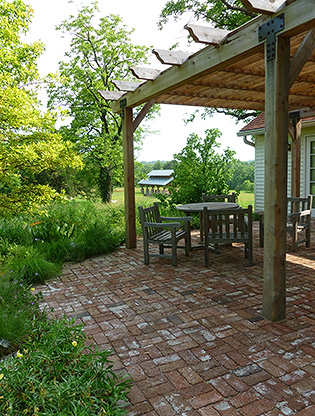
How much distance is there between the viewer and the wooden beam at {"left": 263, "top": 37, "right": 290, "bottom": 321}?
309cm

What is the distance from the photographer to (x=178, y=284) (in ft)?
14.8

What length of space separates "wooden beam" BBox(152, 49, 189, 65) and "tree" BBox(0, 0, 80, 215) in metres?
2.22

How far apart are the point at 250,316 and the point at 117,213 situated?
21.3 ft

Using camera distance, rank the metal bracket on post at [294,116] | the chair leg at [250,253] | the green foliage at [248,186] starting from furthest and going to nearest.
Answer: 1. the green foliage at [248,186]
2. the metal bracket on post at [294,116]
3. the chair leg at [250,253]

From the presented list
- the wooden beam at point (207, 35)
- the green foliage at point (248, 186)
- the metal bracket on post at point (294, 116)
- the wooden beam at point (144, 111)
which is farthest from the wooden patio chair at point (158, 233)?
the green foliage at point (248, 186)

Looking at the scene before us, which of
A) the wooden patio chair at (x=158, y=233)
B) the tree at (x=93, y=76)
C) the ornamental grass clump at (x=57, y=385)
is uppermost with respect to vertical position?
the tree at (x=93, y=76)

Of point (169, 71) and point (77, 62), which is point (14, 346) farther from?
point (77, 62)

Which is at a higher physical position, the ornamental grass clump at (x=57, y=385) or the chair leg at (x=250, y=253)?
the chair leg at (x=250, y=253)

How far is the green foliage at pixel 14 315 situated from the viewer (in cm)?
284

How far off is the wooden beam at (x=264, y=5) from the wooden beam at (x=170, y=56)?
4.98 feet

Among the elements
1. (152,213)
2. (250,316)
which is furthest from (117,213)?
(250,316)

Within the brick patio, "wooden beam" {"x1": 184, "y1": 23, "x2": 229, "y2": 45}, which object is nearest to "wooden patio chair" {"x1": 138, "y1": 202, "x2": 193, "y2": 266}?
the brick patio

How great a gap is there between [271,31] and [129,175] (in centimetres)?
409

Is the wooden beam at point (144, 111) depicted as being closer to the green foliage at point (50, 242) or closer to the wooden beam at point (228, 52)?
the wooden beam at point (228, 52)
